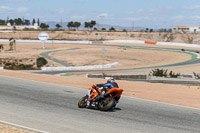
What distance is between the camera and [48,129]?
33.8 feet

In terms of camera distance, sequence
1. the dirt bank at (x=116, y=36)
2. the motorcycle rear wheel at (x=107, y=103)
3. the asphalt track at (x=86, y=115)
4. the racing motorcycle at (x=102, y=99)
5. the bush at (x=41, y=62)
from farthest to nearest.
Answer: the dirt bank at (x=116, y=36)
the bush at (x=41, y=62)
the racing motorcycle at (x=102, y=99)
the motorcycle rear wheel at (x=107, y=103)
the asphalt track at (x=86, y=115)

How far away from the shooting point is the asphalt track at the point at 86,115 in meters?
10.8

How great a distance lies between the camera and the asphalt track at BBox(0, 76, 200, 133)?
10781 millimetres

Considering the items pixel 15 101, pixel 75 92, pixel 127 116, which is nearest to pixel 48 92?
pixel 75 92

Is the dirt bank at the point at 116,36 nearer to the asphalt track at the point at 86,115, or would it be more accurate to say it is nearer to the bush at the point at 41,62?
the bush at the point at 41,62

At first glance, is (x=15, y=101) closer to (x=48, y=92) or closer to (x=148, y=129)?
(x=48, y=92)

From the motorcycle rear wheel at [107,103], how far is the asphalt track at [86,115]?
0.83 ft

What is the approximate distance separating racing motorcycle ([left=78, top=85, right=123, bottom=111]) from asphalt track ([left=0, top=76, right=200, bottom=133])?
287mm

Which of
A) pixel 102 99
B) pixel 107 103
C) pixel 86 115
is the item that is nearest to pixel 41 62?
pixel 102 99

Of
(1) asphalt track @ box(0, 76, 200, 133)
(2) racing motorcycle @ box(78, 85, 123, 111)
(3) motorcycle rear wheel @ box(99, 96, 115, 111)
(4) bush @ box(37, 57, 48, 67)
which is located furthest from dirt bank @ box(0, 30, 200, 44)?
(3) motorcycle rear wheel @ box(99, 96, 115, 111)

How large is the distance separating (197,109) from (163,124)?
13.1ft

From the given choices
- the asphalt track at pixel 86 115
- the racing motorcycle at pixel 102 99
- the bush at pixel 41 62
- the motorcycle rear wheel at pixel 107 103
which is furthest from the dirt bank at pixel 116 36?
the motorcycle rear wheel at pixel 107 103

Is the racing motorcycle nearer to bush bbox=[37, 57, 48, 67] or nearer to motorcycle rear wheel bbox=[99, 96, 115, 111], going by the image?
motorcycle rear wheel bbox=[99, 96, 115, 111]

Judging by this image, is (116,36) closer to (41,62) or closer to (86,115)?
(41,62)
